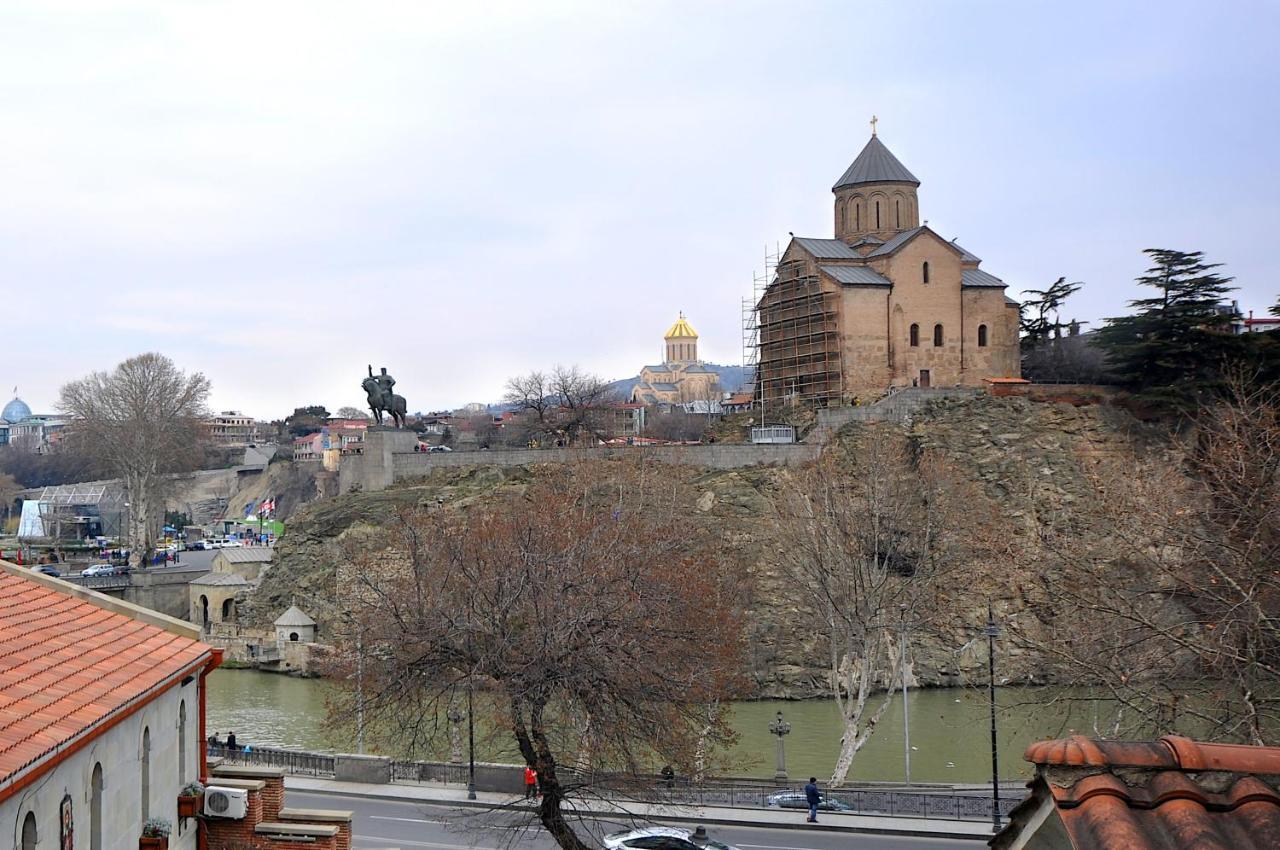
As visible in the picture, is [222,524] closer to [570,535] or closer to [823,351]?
A: [823,351]

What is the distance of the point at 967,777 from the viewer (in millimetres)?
32312

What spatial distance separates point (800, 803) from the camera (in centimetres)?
2534

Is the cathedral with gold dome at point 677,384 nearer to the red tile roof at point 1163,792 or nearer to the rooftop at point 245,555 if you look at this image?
the rooftop at point 245,555

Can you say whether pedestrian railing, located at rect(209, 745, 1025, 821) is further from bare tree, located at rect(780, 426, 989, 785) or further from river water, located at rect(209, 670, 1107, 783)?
bare tree, located at rect(780, 426, 989, 785)

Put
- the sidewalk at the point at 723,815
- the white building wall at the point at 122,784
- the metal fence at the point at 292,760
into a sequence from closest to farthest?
1. the white building wall at the point at 122,784
2. the sidewalk at the point at 723,815
3. the metal fence at the point at 292,760

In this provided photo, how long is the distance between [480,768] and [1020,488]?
31.7m

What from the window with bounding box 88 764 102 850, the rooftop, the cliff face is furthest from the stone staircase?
the window with bounding box 88 764 102 850

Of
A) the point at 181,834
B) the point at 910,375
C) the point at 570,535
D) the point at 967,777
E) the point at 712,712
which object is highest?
the point at 910,375

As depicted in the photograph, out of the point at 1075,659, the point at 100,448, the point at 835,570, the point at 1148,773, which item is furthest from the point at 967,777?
the point at 100,448

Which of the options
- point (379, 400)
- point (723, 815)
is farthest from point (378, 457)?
point (723, 815)

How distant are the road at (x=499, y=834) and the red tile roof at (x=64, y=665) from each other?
9.13 metres

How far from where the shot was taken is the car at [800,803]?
24.8 m

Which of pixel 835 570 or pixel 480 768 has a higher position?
pixel 835 570

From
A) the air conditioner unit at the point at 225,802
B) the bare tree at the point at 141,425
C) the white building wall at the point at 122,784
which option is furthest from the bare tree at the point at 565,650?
the bare tree at the point at 141,425
